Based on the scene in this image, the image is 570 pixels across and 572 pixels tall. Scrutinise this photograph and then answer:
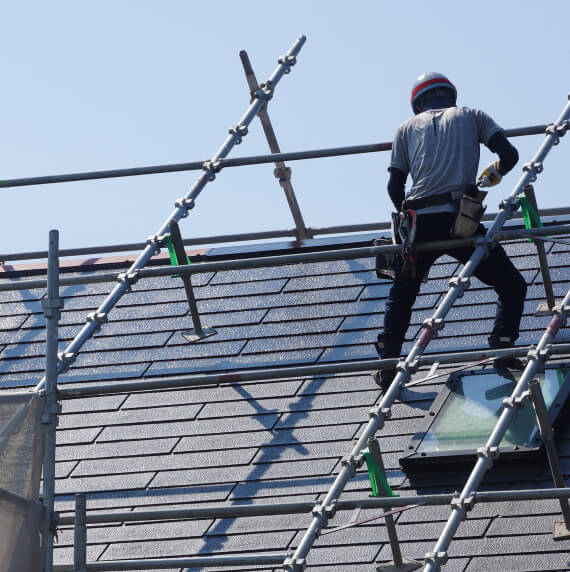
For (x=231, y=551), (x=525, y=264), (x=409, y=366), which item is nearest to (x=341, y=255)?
(x=409, y=366)

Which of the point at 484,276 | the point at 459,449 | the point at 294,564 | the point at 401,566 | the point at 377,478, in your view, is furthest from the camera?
the point at 484,276

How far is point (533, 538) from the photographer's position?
5918 mm

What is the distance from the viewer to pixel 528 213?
7.20m

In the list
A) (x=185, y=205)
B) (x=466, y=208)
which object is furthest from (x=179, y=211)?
(x=466, y=208)

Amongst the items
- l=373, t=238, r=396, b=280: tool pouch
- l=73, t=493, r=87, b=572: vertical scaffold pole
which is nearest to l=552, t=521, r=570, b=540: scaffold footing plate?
l=373, t=238, r=396, b=280: tool pouch

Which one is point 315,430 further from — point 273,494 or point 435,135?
point 435,135

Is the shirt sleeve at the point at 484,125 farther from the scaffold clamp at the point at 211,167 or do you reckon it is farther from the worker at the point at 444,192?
the scaffold clamp at the point at 211,167

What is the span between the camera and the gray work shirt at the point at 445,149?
7035 millimetres

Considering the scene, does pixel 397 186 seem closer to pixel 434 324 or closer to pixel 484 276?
pixel 484 276

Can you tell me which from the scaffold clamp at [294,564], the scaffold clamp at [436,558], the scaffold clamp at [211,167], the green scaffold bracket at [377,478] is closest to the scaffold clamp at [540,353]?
the green scaffold bracket at [377,478]

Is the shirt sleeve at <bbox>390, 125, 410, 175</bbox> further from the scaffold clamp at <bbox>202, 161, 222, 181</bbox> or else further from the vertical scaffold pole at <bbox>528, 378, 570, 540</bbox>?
the vertical scaffold pole at <bbox>528, 378, 570, 540</bbox>

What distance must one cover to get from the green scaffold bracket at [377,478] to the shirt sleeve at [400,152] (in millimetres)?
2010

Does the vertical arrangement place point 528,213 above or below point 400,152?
below

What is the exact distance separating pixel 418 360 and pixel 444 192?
3.79 ft
